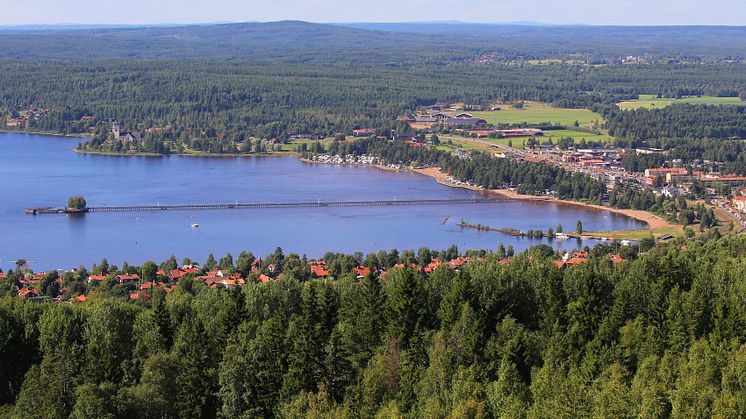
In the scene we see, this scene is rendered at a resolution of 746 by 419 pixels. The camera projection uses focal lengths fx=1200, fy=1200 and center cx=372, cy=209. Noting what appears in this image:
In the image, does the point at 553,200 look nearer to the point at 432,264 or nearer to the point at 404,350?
the point at 432,264

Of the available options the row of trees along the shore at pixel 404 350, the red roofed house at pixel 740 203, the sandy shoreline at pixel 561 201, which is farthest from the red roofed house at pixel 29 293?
the red roofed house at pixel 740 203

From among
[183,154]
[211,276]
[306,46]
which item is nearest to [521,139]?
[183,154]

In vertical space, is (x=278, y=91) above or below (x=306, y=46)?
below

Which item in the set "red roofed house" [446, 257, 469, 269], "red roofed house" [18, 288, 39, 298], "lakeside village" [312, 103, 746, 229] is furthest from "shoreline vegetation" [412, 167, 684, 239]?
"red roofed house" [18, 288, 39, 298]

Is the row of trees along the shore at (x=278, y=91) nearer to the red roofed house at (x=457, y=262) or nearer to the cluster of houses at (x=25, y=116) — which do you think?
the cluster of houses at (x=25, y=116)

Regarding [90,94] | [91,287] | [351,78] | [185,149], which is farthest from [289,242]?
[351,78]

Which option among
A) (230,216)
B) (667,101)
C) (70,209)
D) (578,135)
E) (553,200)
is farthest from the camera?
(667,101)
